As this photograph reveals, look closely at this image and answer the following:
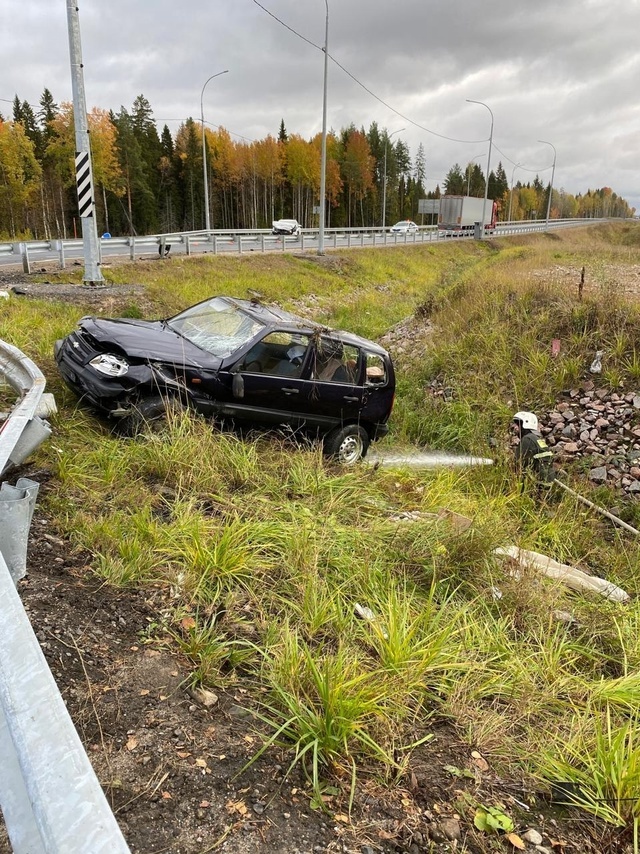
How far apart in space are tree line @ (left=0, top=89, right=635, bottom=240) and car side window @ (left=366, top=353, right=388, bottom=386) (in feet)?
143

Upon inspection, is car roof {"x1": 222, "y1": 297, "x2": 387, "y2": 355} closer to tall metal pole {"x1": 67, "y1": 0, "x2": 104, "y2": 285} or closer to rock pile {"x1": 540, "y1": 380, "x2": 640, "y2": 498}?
rock pile {"x1": 540, "y1": 380, "x2": 640, "y2": 498}

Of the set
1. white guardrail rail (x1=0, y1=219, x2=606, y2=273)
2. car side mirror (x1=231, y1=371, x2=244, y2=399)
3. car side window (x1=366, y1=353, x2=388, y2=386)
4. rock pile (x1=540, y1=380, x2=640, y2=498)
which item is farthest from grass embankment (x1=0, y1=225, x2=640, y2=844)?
white guardrail rail (x1=0, y1=219, x2=606, y2=273)

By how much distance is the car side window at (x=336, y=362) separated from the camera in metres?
7.14

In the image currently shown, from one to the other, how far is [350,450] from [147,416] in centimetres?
290

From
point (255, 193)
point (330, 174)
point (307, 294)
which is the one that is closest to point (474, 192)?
point (330, 174)

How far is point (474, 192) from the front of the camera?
137 meters

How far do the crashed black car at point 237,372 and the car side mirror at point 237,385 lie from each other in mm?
12

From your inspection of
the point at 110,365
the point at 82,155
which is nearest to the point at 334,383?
the point at 110,365

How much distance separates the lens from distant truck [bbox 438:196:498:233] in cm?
5775

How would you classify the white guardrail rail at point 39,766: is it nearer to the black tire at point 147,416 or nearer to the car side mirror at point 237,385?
the black tire at point 147,416

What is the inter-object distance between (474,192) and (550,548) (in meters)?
148

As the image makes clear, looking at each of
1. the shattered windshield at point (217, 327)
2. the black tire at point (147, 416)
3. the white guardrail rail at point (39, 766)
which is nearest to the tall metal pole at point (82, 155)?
the shattered windshield at point (217, 327)

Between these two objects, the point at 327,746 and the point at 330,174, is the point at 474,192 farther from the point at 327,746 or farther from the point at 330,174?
the point at 327,746

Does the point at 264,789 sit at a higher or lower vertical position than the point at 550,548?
higher
